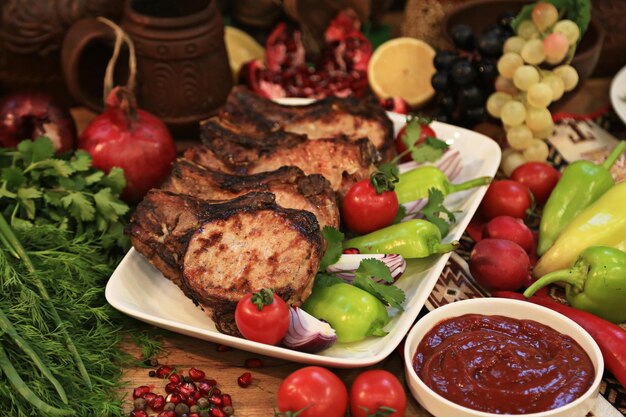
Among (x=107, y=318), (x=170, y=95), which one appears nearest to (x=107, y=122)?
(x=170, y=95)

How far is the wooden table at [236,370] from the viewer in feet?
9.47

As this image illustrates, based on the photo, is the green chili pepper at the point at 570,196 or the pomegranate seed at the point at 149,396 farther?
the green chili pepper at the point at 570,196

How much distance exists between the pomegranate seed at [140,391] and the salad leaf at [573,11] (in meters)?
2.55

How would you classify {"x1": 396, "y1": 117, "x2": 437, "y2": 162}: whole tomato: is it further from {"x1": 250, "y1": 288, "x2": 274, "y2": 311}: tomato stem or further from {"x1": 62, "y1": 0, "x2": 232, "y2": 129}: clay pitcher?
{"x1": 250, "y1": 288, "x2": 274, "y2": 311}: tomato stem

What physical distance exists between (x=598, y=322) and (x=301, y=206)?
1238mm

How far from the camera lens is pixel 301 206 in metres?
3.24

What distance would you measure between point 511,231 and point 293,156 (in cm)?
103

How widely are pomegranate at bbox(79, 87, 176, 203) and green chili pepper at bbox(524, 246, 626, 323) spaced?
1.87 metres

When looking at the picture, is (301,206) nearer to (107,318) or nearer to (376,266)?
(376,266)

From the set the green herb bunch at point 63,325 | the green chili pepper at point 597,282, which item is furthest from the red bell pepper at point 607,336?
the green herb bunch at point 63,325

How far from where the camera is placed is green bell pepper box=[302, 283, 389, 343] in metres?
2.93

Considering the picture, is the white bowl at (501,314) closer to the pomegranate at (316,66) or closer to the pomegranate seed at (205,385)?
the pomegranate seed at (205,385)

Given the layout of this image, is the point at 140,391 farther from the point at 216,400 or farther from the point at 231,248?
the point at 231,248

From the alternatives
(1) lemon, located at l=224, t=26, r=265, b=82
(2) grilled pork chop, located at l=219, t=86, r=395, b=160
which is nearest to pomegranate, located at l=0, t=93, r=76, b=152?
(2) grilled pork chop, located at l=219, t=86, r=395, b=160
